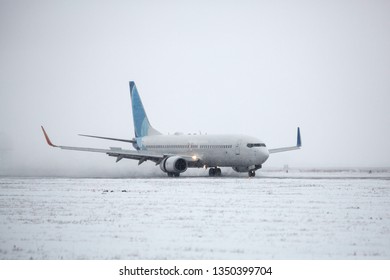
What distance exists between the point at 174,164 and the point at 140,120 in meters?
13.4

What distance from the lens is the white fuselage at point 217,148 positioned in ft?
164

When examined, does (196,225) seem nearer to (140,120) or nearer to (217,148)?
(217,148)

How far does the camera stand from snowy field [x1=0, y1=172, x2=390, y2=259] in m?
15.5

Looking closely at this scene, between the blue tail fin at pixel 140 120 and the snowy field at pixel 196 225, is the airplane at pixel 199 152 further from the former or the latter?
the snowy field at pixel 196 225

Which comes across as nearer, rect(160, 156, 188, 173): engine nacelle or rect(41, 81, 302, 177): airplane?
rect(41, 81, 302, 177): airplane

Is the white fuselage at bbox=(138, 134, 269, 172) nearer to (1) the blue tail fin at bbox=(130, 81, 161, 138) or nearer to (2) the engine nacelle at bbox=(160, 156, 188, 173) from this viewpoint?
(2) the engine nacelle at bbox=(160, 156, 188, 173)

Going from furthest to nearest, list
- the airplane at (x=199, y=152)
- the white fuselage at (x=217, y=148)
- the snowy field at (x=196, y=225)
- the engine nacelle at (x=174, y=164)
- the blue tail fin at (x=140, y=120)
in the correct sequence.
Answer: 1. the blue tail fin at (x=140, y=120)
2. the engine nacelle at (x=174, y=164)
3. the airplane at (x=199, y=152)
4. the white fuselage at (x=217, y=148)
5. the snowy field at (x=196, y=225)

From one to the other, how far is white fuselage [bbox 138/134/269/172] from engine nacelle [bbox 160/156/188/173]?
2236 mm

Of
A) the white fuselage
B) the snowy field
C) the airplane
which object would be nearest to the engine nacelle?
the airplane

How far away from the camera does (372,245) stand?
16312 millimetres

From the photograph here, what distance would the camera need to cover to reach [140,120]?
2495 inches

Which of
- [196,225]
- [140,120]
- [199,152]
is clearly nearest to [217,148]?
[199,152]

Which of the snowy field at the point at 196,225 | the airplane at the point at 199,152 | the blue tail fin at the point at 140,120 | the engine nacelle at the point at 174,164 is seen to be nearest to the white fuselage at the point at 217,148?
the airplane at the point at 199,152
